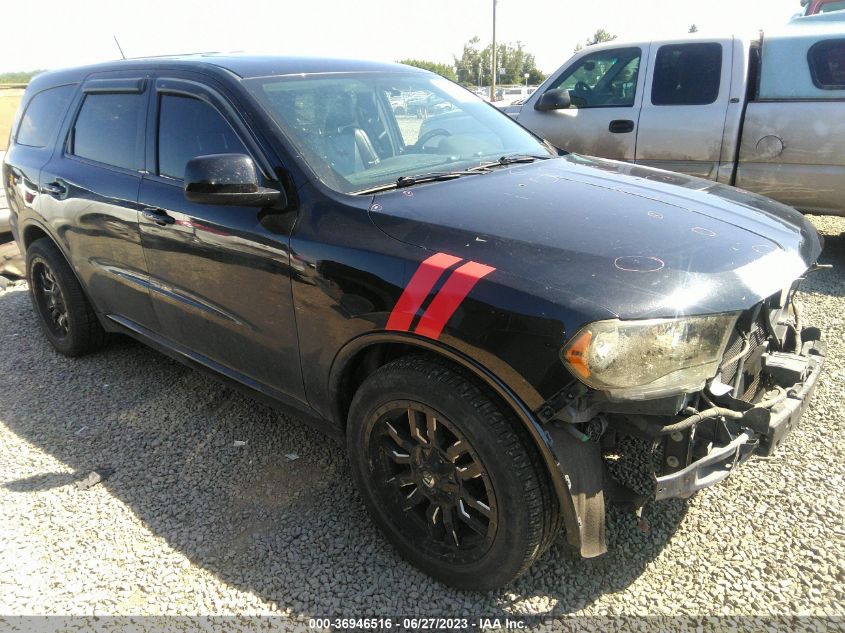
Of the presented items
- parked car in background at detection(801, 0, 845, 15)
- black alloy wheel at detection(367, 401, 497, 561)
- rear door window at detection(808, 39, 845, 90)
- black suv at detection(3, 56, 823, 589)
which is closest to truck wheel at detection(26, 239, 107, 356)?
black suv at detection(3, 56, 823, 589)

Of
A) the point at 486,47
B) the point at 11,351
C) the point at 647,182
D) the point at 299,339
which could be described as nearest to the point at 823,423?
the point at 647,182

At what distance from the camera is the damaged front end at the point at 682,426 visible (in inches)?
72.9

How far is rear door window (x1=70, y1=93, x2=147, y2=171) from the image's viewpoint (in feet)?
10.7

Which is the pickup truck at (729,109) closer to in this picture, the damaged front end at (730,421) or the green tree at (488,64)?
the damaged front end at (730,421)

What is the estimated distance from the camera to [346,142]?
2.71 m

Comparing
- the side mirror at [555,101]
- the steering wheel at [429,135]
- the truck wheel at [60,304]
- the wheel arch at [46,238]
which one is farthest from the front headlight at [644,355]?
the side mirror at [555,101]

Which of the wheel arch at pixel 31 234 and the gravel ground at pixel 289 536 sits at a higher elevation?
the wheel arch at pixel 31 234

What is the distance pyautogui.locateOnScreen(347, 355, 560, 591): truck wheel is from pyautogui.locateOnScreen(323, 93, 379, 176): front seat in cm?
90

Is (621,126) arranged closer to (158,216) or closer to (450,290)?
(158,216)

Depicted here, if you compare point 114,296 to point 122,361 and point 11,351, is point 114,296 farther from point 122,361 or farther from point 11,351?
point 11,351

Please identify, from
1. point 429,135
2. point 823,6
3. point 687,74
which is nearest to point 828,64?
point 687,74

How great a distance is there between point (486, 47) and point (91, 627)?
2830 inches

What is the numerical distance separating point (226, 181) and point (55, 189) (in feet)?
6.67

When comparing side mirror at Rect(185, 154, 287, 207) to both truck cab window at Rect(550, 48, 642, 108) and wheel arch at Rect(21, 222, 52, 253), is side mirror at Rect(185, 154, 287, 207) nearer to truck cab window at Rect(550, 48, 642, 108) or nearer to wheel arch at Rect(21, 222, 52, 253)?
wheel arch at Rect(21, 222, 52, 253)
